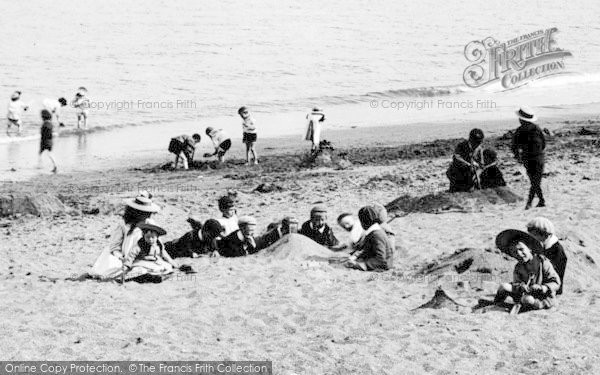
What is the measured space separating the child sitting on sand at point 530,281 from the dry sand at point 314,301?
0.15 meters

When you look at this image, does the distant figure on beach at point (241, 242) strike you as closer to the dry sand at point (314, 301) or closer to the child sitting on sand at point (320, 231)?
the dry sand at point (314, 301)

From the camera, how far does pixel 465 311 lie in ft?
28.1

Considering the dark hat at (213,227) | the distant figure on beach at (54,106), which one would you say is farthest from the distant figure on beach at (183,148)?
the distant figure on beach at (54,106)

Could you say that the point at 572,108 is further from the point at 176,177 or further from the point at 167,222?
the point at 167,222

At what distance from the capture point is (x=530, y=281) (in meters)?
8.63

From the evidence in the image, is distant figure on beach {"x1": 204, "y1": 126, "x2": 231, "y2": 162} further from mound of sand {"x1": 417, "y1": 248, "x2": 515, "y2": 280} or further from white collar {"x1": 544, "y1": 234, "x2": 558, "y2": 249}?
white collar {"x1": 544, "y1": 234, "x2": 558, "y2": 249}

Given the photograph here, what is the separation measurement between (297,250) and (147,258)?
5.92 feet

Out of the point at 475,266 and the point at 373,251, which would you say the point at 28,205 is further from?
the point at 475,266

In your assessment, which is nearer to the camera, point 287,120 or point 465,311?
point 465,311

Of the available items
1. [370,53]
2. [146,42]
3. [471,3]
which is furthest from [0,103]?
[471,3]

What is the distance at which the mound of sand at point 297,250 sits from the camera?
35.1 ft

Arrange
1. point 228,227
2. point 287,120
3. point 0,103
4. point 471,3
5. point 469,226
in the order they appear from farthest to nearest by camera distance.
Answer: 1. point 471,3
2. point 0,103
3. point 287,120
4. point 469,226
5. point 228,227

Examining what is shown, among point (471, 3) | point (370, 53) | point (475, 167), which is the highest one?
point (471, 3)

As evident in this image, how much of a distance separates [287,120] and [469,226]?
59.0 ft
